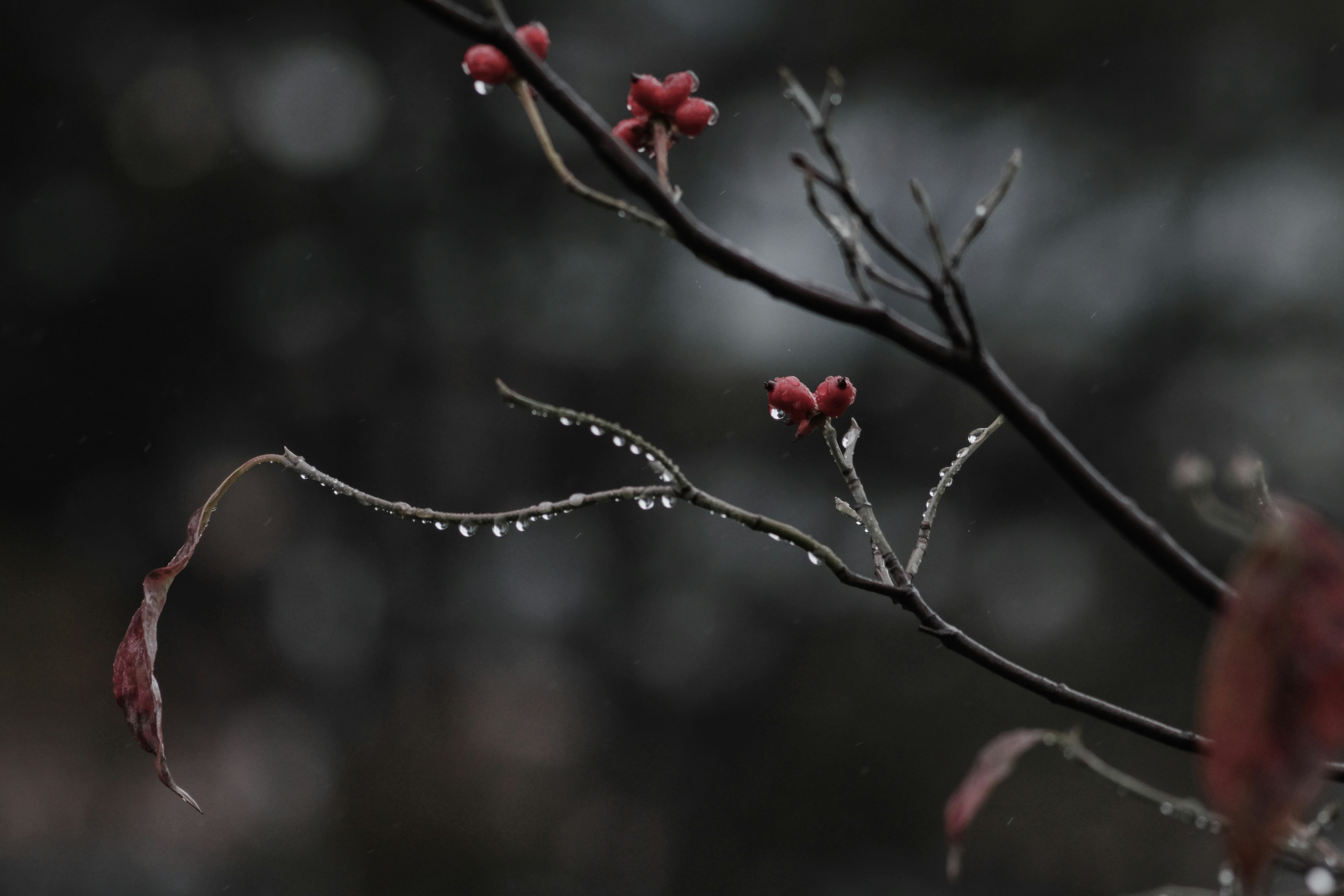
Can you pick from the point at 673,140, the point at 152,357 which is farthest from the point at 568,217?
the point at 673,140

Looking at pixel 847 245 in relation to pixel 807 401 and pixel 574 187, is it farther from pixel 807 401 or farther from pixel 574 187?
pixel 807 401

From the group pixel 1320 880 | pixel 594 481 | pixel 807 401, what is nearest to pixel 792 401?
pixel 807 401

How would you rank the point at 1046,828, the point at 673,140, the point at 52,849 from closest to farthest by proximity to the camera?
the point at 673,140, the point at 52,849, the point at 1046,828

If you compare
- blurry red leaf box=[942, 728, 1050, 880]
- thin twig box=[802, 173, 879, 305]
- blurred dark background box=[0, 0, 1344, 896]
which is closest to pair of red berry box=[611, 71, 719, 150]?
thin twig box=[802, 173, 879, 305]

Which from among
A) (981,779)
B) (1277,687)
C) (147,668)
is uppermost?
(1277,687)

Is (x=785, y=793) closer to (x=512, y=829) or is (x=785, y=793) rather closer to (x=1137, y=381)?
(x=512, y=829)

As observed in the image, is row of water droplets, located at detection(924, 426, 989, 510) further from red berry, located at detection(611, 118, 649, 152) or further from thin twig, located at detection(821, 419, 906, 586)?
red berry, located at detection(611, 118, 649, 152)
